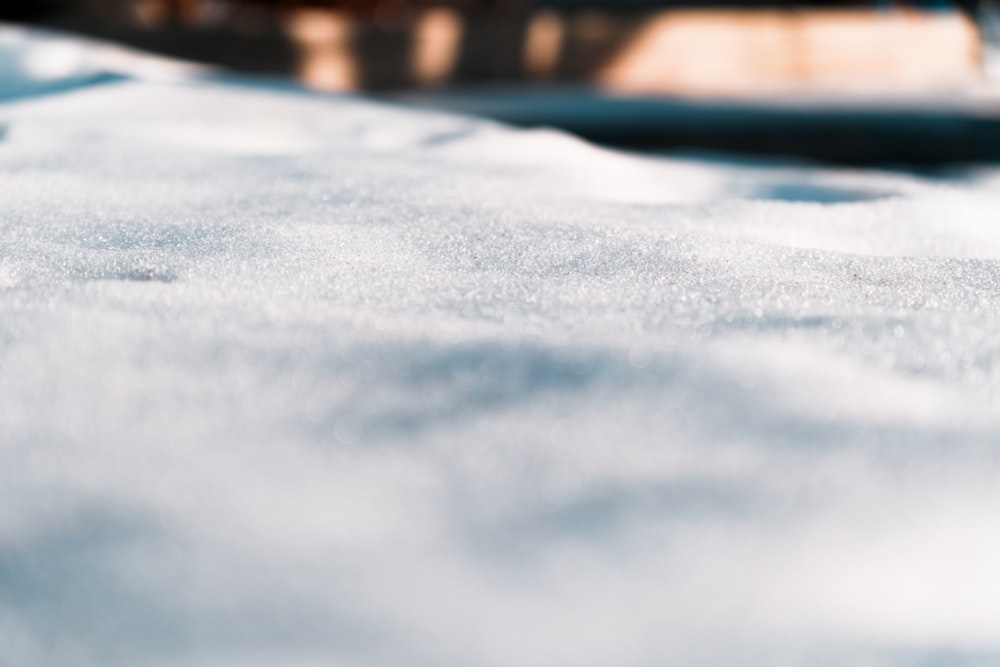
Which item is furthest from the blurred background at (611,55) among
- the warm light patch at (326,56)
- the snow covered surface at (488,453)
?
the snow covered surface at (488,453)

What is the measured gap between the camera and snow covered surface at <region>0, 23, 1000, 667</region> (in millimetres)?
295

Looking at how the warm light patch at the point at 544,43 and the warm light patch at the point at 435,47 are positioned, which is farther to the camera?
the warm light patch at the point at 544,43

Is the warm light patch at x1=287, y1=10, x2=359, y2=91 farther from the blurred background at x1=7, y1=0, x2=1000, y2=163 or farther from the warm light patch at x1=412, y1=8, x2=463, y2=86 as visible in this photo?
the warm light patch at x1=412, y1=8, x2=463, y2=86

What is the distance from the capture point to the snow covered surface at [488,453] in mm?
295

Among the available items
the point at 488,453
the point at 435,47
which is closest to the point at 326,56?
the point at 435,47

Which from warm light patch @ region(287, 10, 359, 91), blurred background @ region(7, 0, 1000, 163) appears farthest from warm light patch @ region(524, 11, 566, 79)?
warm light patch @ region(287, 10, 359, 91)

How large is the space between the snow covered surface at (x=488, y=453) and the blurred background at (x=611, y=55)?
2.91 m

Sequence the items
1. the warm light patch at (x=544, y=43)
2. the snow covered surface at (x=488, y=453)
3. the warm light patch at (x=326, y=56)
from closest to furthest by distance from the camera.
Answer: the snow covered surface at (x=488, y=453) → the warm light patch at (x=326, y=56) → the warm light patch at (x=544, y=43)

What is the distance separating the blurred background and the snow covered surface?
2.91 m

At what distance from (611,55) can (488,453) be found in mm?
4254

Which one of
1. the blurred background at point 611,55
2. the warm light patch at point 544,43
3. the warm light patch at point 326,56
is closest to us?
the blurred background at point 611,55

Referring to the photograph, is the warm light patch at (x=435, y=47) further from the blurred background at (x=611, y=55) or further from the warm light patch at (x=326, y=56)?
the warm light patch at (x=326, y=56)

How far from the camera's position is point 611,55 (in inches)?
172

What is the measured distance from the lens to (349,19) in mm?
6504
